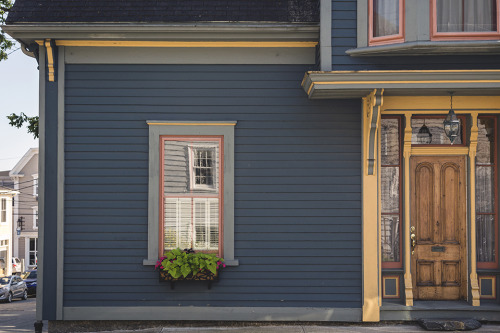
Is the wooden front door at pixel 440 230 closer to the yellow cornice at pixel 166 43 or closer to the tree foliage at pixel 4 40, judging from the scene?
the yellow cornice at pixel 166 43

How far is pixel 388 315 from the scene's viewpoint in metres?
8.57

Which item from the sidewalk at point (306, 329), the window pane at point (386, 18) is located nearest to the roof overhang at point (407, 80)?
the window pane at point (386, 18)

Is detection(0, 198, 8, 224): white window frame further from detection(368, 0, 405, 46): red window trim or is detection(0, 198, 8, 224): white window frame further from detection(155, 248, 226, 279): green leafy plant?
detection(368, 0, 405, 46): red window trim

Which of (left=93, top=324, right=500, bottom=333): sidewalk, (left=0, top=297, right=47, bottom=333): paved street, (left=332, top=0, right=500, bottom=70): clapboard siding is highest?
(left=332, top=0, right=500, bottom=70): clapboard siding

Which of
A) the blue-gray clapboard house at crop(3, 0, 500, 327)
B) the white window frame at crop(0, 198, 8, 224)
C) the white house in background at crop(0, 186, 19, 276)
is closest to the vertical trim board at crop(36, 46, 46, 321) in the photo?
the blue-gray clapboard house at crop(3, 0, 500, 327)

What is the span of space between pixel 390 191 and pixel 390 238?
0.72 meters

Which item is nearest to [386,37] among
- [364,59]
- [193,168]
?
[364,59]

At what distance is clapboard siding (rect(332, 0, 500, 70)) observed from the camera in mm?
8109

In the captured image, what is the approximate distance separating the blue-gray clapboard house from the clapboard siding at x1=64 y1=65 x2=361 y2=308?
0.8 inches

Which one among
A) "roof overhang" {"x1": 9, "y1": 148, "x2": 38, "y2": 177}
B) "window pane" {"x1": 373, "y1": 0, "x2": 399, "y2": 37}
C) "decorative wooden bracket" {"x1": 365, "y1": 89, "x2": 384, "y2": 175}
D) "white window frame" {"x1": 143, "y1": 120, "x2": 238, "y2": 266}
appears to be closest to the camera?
"decorative wooden bracket" {"x1": 365, "y1": 89, "x2": 384, "y2": 175}

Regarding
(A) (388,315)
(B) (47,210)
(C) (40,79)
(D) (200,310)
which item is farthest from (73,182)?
(A) (388,315)

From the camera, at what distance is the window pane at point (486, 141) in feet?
29.1

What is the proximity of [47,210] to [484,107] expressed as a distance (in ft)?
22.1

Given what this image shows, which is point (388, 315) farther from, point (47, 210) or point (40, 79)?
point (40, 79)
